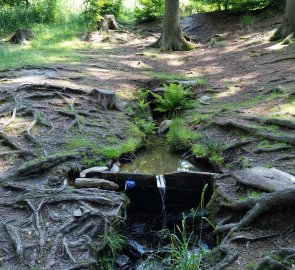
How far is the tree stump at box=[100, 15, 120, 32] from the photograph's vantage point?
22375mm

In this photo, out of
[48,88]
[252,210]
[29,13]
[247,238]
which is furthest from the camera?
[29,13]

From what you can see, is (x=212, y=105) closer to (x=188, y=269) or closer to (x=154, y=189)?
(x=154, y=189)

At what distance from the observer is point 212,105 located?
1179 centimetres

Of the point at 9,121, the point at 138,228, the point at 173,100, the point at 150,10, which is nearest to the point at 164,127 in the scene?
the point at 173,100

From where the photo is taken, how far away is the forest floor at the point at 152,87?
24.8ft

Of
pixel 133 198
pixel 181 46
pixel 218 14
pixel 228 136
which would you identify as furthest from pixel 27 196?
pixel 218 14

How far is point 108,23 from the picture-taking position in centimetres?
2291

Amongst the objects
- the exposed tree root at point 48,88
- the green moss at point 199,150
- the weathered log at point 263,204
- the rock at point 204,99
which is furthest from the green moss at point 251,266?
the exposed tree root at point 48,88

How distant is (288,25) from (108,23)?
10.4 metres

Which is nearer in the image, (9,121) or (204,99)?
(9,121)

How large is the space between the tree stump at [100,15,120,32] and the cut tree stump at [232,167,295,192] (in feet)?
55.8

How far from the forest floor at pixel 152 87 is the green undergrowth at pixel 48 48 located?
0.84 m

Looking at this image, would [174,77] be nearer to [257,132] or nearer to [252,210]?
[257,132]

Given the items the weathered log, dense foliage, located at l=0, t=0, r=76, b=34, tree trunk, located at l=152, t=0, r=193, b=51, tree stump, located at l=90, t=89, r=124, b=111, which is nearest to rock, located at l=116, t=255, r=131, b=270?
the weathered log
